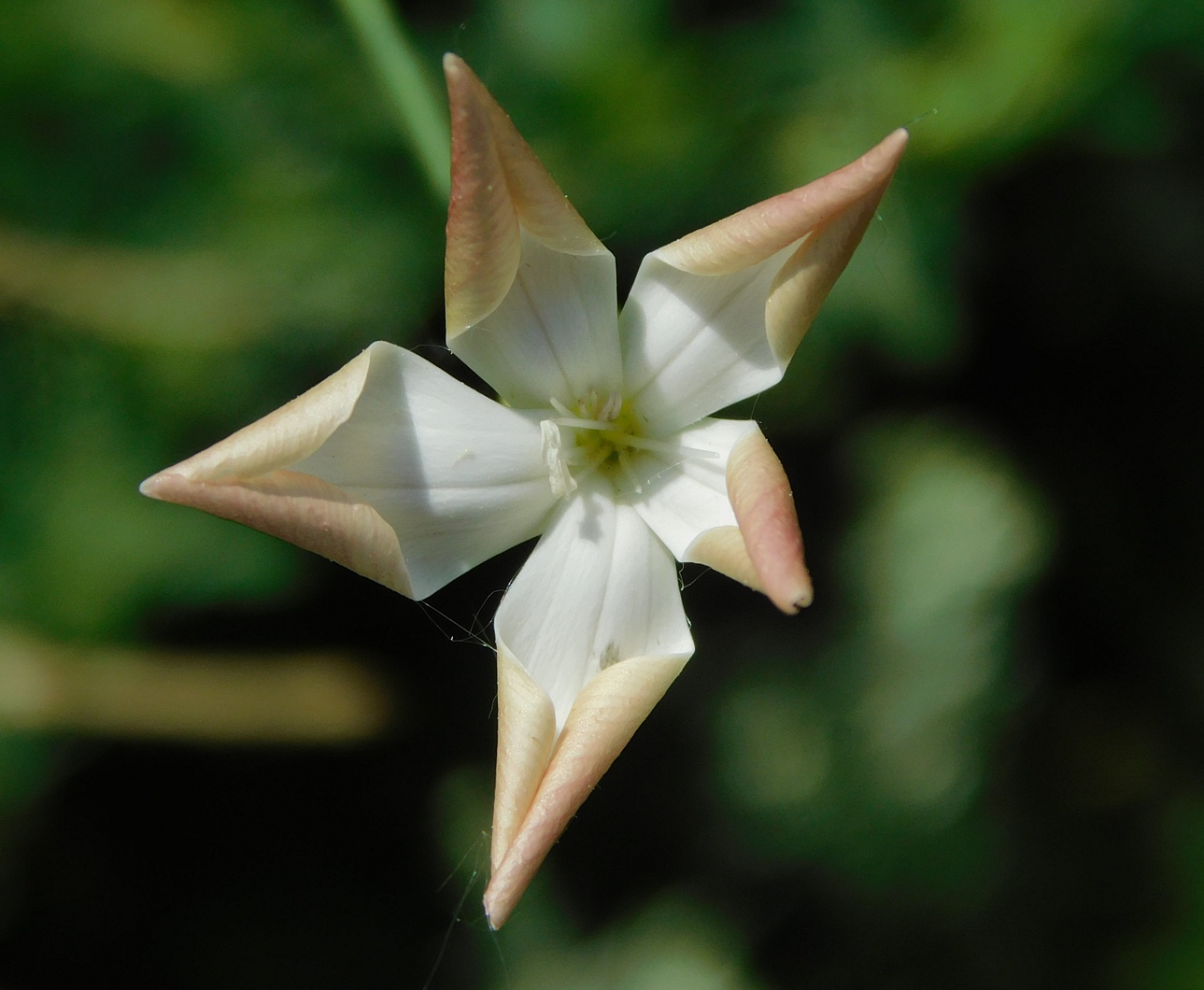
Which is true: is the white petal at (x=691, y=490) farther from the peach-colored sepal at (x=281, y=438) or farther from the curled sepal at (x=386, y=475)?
the peach-colored sepal at (x=281, y=438)

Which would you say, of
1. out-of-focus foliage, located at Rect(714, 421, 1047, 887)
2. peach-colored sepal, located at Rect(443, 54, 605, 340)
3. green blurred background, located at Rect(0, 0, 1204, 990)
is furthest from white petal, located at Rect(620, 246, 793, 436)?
out-of-focus foliage, located at Rect(714, 421, 1047, 887)

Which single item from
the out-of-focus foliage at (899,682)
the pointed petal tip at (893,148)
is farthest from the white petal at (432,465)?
the out-of-focus foliage at (899,682)

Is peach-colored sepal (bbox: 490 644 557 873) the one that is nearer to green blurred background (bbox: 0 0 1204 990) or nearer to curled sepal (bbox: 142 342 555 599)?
curled sepal (bbox: 142 342 555 599)

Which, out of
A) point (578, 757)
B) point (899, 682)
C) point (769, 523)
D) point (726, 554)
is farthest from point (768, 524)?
point (899, 682)

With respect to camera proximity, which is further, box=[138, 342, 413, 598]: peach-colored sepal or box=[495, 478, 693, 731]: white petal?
box=[495, 478, 693, 731]: white petal

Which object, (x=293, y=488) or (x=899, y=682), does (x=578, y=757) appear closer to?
(x=293, y=488)

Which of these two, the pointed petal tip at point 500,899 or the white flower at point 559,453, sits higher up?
the white flower at point 559,453
